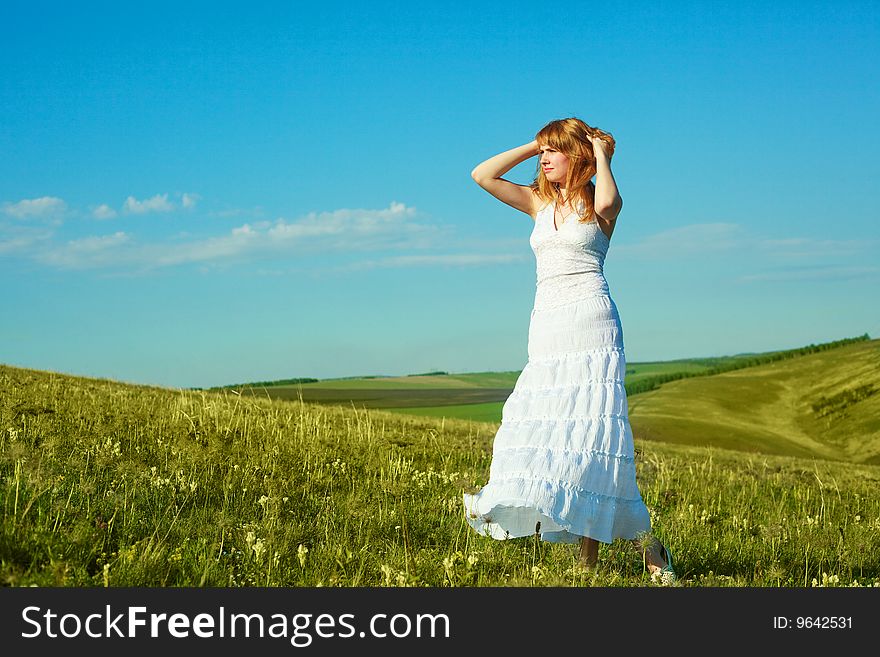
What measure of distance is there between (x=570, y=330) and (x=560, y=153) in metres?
1.43

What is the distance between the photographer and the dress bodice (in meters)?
6.26

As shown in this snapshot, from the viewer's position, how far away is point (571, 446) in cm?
608

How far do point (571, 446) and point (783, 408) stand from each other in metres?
35.6

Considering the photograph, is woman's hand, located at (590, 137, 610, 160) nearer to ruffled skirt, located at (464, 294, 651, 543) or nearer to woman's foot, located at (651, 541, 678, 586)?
ruffled skirt, located at (464, 294, 651, 543)

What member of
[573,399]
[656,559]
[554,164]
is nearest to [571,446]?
[573,399]

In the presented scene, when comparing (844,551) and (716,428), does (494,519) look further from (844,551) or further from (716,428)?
(716,428)

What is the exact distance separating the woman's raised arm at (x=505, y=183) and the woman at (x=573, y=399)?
226 millimetres

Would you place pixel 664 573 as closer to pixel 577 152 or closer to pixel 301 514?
pixel 301 514

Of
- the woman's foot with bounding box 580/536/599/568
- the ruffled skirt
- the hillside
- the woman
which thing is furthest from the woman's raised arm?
the hillside

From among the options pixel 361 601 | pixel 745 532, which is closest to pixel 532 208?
pixel 361 601

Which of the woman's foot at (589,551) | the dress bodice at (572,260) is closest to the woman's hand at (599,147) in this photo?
the dress bodice at (572,260)

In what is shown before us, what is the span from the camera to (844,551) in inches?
318

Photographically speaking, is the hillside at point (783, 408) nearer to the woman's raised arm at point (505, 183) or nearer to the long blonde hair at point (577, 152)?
the woman's raised arm at point (505, 183)

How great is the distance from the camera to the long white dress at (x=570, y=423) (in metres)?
6.02
